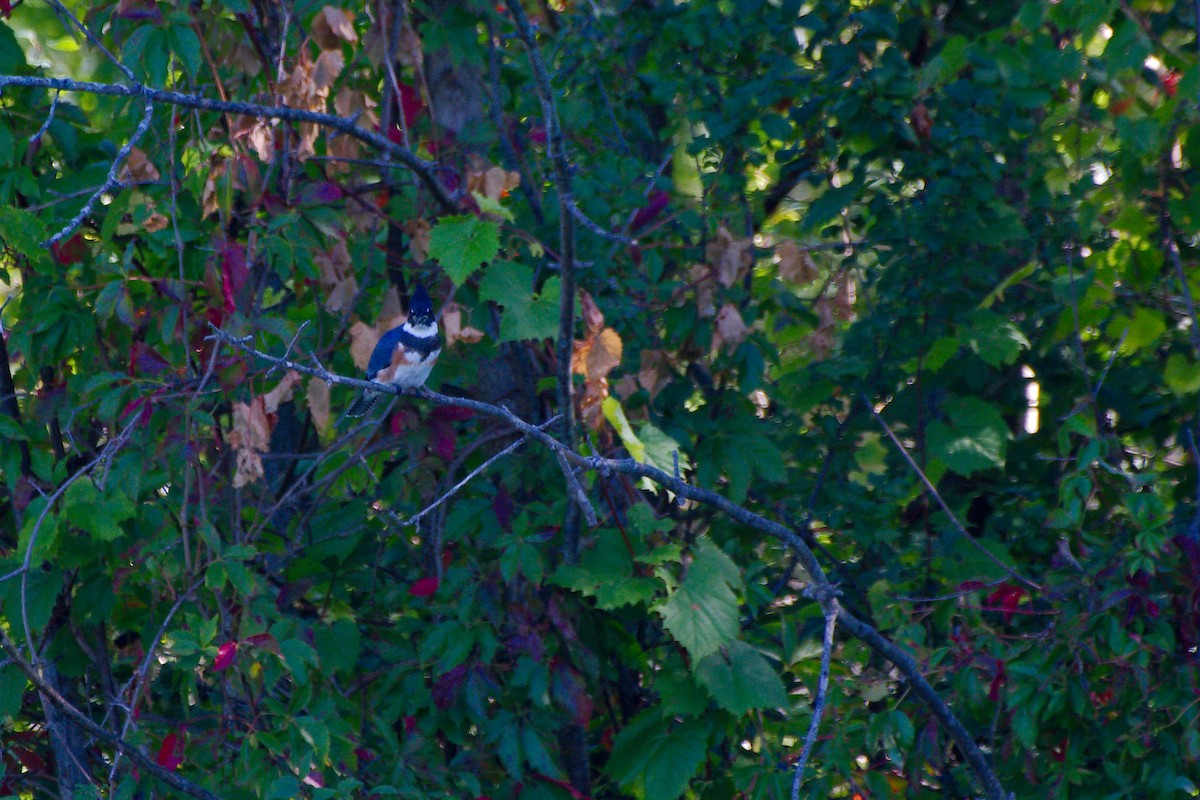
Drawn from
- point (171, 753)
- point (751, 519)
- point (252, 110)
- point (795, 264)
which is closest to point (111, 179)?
point (252, 110)

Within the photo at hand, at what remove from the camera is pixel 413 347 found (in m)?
3.33

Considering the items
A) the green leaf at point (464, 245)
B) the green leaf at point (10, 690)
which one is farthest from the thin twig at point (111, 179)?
the green leaf at point (10, 690)

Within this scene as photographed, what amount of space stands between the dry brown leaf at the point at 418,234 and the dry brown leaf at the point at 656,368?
24.9 inches

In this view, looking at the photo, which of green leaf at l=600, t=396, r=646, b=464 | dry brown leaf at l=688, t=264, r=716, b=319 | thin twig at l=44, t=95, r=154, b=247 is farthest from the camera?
dry brown leaf at l=688, t=264, r=716, b=319

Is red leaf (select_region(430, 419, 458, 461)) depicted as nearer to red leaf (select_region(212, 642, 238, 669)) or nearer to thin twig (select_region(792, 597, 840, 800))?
red leaf (select_region(212, 642, 238, 669))

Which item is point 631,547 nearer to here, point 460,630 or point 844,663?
point 460,630

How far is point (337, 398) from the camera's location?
3.67 meters

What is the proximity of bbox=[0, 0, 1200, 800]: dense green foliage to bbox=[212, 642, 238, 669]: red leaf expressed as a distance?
0.01 metres

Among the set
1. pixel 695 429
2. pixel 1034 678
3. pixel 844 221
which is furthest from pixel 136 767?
pixel 844 221

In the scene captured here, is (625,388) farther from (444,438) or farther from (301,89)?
(301,89)

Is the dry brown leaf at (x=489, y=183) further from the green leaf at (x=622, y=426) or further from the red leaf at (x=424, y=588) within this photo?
the red leaf at (x=424, y=588)

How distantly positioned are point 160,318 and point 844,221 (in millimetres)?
1949

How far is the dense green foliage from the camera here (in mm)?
2861

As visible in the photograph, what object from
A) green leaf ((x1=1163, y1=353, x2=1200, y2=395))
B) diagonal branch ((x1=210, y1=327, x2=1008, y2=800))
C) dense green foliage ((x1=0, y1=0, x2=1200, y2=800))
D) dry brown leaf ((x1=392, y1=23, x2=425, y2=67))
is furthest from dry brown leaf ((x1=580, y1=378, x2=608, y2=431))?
green leaf ((x1=1163, y1=353, x2=1200, y2=395))
